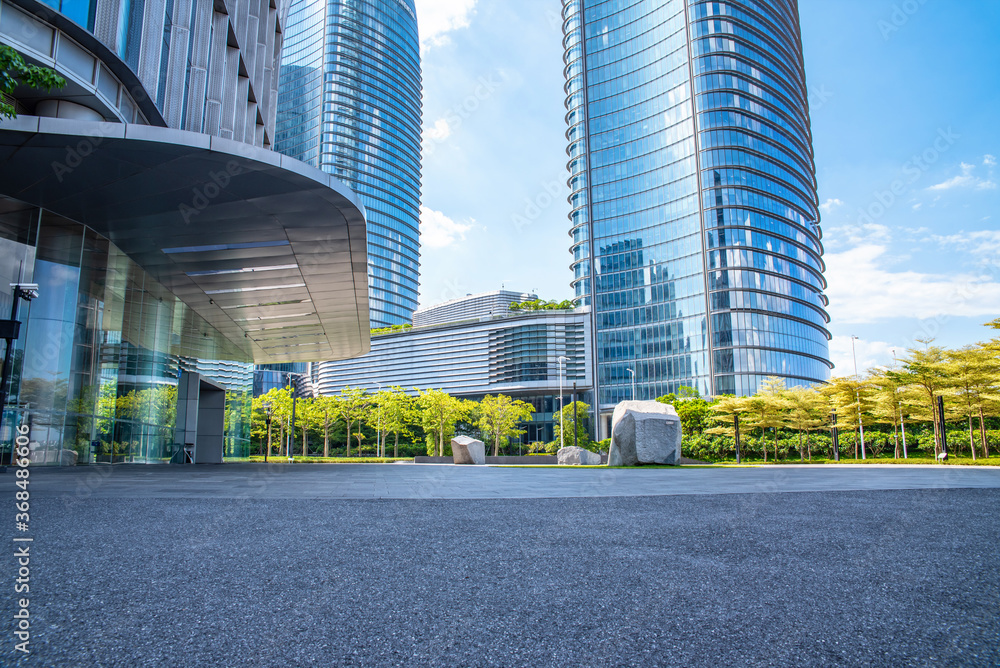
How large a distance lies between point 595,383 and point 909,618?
3296 inches

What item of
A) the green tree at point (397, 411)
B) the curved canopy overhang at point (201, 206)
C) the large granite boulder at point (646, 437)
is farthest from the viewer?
the green tree at point (397, 411)

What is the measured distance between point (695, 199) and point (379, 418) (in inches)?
2028

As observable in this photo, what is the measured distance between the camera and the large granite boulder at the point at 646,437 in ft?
72.6

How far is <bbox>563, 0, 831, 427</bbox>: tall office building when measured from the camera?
247ft

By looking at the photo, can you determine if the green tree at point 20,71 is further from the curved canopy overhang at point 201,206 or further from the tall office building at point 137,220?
the curved canopy overhang at point 201,206

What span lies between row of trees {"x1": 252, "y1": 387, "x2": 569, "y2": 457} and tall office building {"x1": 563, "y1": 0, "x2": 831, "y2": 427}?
25.0 meters

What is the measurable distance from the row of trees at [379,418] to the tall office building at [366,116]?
57.1 m

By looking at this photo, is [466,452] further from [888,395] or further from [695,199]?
[695,199]

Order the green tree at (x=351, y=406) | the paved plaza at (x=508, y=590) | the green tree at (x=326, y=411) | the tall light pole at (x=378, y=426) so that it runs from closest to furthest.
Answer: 1. the paved plaza at (x=508, y=590)
2. the green tree at (x=326, y=411)
3. the tall light pole at (x=378, y=426)
4. the green tree at (x=351, y=406)

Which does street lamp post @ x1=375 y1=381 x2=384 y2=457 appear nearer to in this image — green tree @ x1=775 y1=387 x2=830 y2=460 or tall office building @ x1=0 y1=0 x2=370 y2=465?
tall office building @ x1=0 y1=0 x2=370 y2=465

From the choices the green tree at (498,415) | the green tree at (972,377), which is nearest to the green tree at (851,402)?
the green tree at (972,377)

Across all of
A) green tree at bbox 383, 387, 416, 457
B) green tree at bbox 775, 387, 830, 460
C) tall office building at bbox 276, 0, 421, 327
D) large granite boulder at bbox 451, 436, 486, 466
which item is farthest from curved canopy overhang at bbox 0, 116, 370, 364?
tall office building at bbox 276, 0, 421, 327

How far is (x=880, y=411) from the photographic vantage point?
103 feet

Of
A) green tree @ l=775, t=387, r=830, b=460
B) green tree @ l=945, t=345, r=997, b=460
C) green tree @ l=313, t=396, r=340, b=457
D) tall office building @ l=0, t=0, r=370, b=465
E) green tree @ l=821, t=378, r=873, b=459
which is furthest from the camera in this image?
green tree @ l=313, t=396, r=340, b=457
